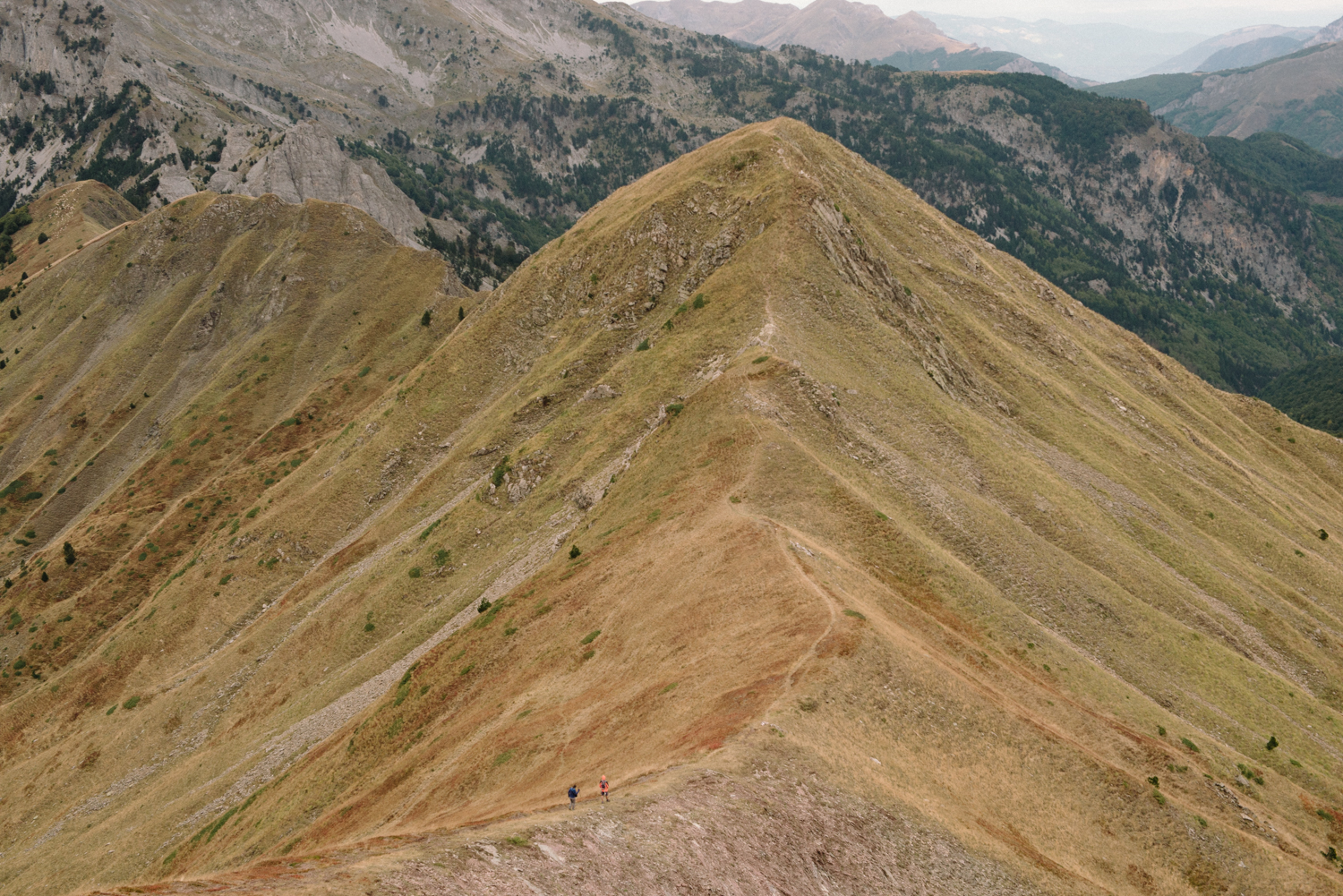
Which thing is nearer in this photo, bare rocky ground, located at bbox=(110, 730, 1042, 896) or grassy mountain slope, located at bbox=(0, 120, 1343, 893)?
bare rocky ground, located at bbox=(110, 730, 1042, 896)

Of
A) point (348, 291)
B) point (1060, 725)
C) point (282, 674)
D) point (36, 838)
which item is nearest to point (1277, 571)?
point (1060, 725)

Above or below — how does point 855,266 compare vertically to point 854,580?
above

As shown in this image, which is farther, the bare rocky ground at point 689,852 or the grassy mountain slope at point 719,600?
the grassy mountain slope at point 719,600

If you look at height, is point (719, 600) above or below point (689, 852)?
above

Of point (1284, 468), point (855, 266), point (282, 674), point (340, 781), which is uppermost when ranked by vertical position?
point (855, 266)

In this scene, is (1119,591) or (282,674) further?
(282,674)

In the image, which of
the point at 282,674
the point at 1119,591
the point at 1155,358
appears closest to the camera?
the point at 1119,591

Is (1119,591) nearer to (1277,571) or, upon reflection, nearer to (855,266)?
(1277,571)

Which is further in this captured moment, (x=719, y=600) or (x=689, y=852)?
(x=719, y=600)
